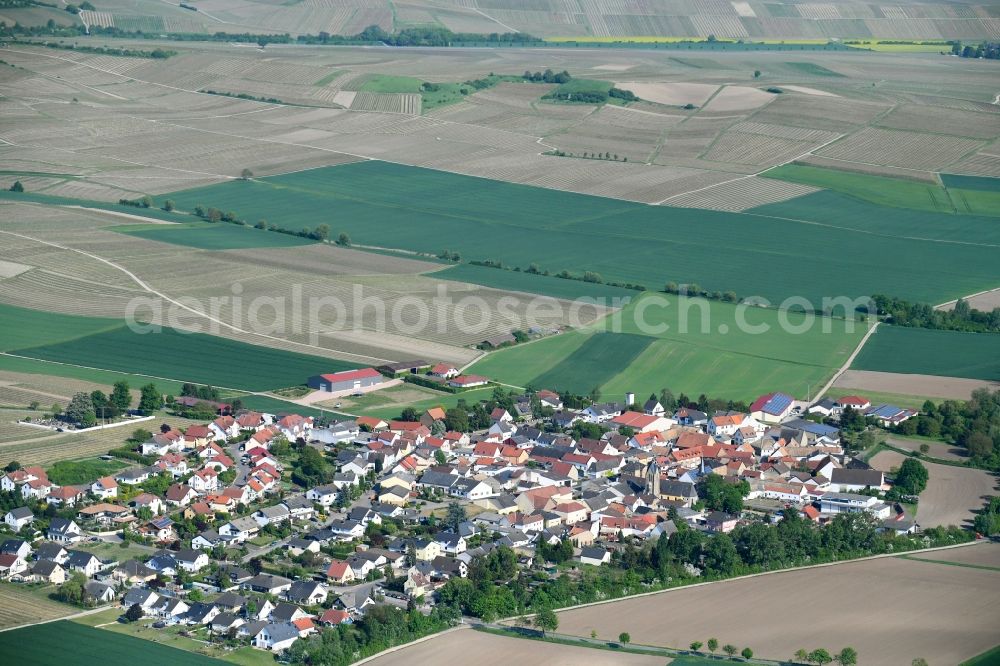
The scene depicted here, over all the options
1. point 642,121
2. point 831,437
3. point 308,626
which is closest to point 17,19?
point 642,121

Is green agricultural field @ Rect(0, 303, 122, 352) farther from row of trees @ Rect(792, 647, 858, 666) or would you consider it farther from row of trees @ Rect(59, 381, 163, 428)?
row of trees @ Rect(792, 647, 858, 666)

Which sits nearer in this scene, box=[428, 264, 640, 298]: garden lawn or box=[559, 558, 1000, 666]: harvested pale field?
box=[559, 558, 1000, 666]: harvested pale field

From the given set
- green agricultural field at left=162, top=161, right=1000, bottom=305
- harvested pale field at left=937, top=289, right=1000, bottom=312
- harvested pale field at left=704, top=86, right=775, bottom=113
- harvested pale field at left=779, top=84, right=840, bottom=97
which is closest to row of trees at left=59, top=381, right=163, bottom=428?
green agricultural field at left=162, top=161, right=1000, bottom=305

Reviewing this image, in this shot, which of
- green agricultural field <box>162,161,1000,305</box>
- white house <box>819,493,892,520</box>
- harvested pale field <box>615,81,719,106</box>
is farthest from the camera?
harvested pale field <box>615,81,719,106</box>

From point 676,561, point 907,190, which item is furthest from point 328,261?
point 676,561

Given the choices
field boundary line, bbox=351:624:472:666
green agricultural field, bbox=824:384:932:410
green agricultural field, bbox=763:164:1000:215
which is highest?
green agricultural field, bbox=763:164:1000:215

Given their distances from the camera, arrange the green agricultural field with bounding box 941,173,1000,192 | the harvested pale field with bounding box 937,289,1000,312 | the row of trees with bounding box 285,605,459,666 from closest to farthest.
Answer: the row of trees with bounding box 285,605,459,666
the harvested pale field with bounding box 937,289,1000,312
the green agricultural field with bounding box 941,173,1000,192
